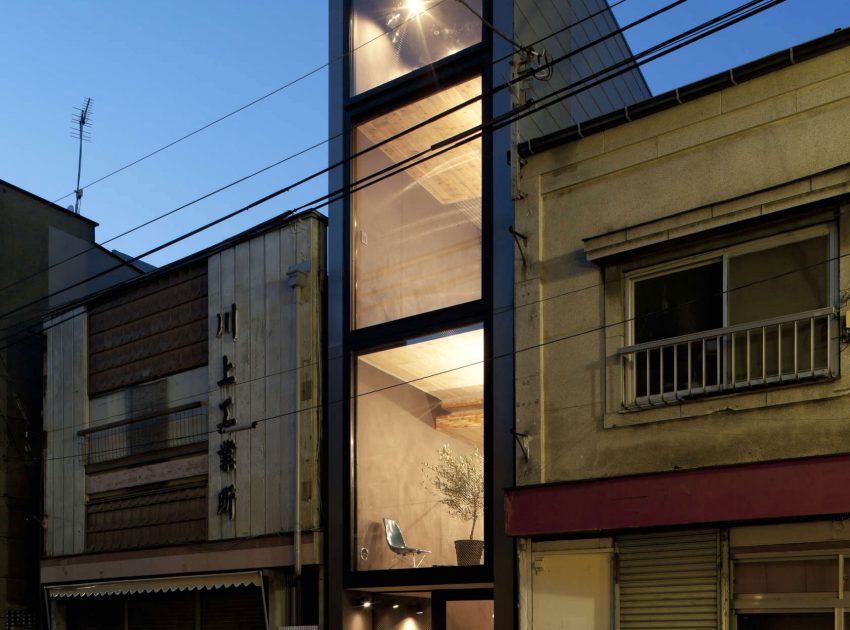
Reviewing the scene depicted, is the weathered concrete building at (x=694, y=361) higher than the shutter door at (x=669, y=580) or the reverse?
higher

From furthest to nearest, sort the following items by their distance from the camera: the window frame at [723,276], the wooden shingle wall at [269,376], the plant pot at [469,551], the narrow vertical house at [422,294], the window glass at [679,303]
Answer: the wooden shingle wall at [269,376]
the narrow vertical house at [422,294]
the plant pot at [469,551]
the window glass at [679,303]
the window frame at [723,276]

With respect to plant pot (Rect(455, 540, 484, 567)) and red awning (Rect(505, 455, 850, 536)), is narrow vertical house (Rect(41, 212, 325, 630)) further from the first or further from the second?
red awning (Rect(505, 455, 850, 536))

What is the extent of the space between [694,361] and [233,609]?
381 inches

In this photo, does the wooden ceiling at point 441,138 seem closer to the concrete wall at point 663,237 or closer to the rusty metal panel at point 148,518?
the concrete wall at point 663,237

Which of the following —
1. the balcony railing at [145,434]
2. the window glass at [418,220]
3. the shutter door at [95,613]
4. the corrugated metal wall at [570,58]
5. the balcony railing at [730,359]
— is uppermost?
the corrugated metal wall at [570,58]

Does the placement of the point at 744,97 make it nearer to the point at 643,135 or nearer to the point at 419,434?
the point at 643,135

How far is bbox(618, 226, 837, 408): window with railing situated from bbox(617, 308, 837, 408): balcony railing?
0.04 feet

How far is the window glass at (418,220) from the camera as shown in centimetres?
1570

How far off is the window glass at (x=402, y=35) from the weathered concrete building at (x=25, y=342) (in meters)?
7.36

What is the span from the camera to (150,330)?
20.0m

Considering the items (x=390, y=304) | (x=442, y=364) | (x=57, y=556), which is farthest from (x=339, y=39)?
(x=57, y=556)

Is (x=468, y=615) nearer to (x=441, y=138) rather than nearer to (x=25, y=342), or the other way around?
(x=441, y=138)

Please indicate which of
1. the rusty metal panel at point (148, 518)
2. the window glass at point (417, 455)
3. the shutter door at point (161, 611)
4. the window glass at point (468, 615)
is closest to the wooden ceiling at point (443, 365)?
the window glass at point (417, 455)

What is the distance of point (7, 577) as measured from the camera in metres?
21.1
